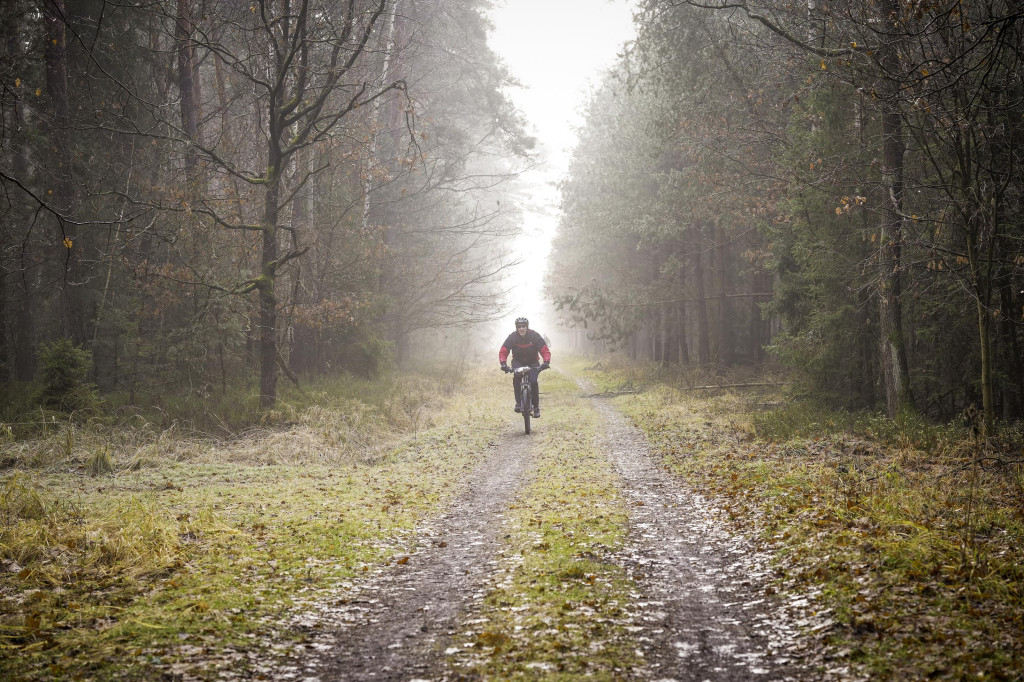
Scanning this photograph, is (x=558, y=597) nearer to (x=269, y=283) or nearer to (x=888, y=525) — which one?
(x=888, y=525)

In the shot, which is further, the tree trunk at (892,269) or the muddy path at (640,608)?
the tree trunk at (892,269)

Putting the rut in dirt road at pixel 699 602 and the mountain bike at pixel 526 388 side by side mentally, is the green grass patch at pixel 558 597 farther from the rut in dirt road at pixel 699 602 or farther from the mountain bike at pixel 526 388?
the mountain bike at pixel 526 388

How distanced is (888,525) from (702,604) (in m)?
2.17

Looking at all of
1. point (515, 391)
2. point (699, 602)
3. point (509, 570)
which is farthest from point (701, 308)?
point (699, 602)

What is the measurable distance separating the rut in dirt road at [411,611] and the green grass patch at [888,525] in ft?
8.81

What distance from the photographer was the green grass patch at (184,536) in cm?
438

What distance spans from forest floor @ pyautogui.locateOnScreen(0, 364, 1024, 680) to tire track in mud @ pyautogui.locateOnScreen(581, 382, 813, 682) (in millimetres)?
23

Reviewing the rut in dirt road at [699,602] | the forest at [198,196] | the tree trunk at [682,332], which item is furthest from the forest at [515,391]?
the tree trunk at [682,332]

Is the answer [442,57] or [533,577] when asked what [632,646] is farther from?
[442,57]

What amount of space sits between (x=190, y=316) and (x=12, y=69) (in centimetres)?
776

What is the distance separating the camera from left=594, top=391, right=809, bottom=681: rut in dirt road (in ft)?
13.3

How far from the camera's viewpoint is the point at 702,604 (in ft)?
16.5

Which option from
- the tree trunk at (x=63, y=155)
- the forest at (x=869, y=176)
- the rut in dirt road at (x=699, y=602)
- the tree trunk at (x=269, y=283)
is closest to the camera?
the rut in dirt road at (x=699, y=602)

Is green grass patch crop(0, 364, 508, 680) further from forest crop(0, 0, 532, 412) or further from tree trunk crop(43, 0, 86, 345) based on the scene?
tree trunk crop(43, 0, 86, 345)
